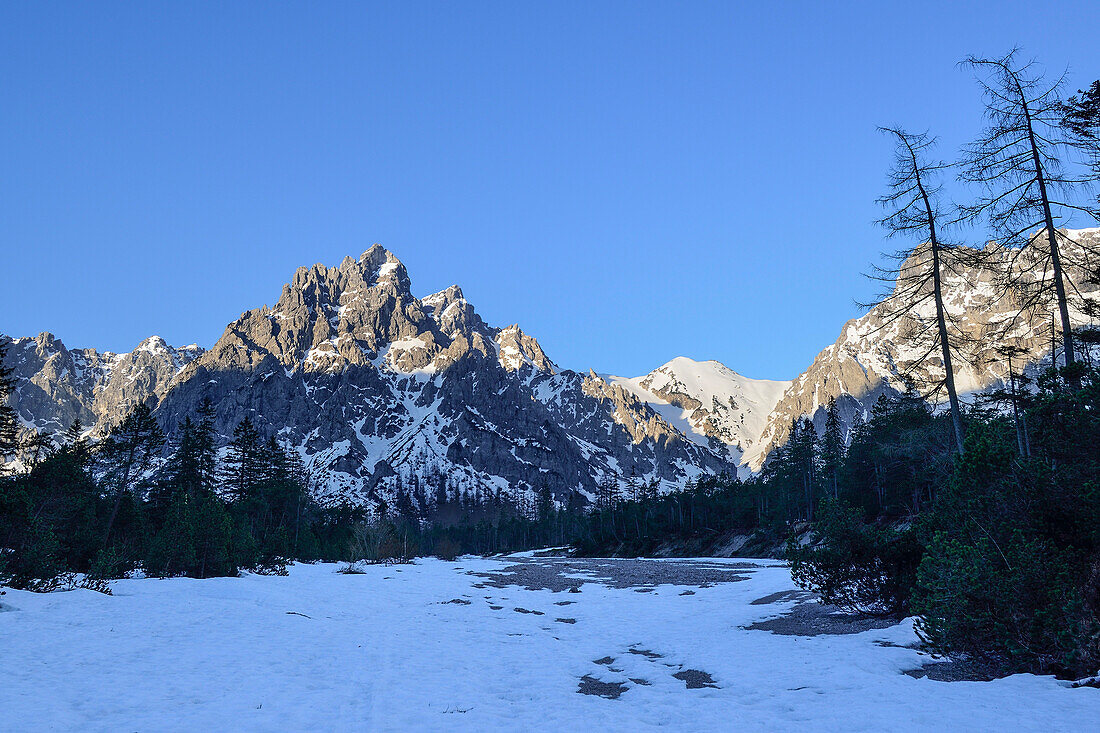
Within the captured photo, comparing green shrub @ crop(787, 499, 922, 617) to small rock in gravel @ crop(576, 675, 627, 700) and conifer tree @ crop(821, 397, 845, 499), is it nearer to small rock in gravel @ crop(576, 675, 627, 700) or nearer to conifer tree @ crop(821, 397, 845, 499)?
small rock in gravel @ crop(576, 675, 627, 700)

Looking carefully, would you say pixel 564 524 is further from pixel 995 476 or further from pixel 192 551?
pixel 995 476

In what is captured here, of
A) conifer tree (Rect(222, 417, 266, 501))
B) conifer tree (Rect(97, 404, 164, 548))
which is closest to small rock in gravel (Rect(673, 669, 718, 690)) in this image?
conifer tree (Rect(97, 404, 164, 548))

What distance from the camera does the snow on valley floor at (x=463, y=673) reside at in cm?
885

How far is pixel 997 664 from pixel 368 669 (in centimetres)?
1197

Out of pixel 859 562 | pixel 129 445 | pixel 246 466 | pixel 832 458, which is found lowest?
pixel 859 562

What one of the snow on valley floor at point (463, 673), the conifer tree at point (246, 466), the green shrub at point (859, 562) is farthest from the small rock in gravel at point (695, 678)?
the conifer tree at point (246, 466)

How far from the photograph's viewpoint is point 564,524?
156m

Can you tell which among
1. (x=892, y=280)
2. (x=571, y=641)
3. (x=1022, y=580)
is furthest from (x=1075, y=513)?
(x=571, y=641)

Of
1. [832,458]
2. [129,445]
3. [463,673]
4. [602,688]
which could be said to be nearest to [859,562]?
[602,688]

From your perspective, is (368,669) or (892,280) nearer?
(368,669)

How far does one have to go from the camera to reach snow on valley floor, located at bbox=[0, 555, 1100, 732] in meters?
8.85

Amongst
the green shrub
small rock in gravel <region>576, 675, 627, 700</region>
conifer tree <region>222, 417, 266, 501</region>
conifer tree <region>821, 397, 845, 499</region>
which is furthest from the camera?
conifer tree <region>821, 397, 845, 499</region>

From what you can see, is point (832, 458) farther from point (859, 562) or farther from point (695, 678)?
point (695, 678)

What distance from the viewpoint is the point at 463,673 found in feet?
42.1
